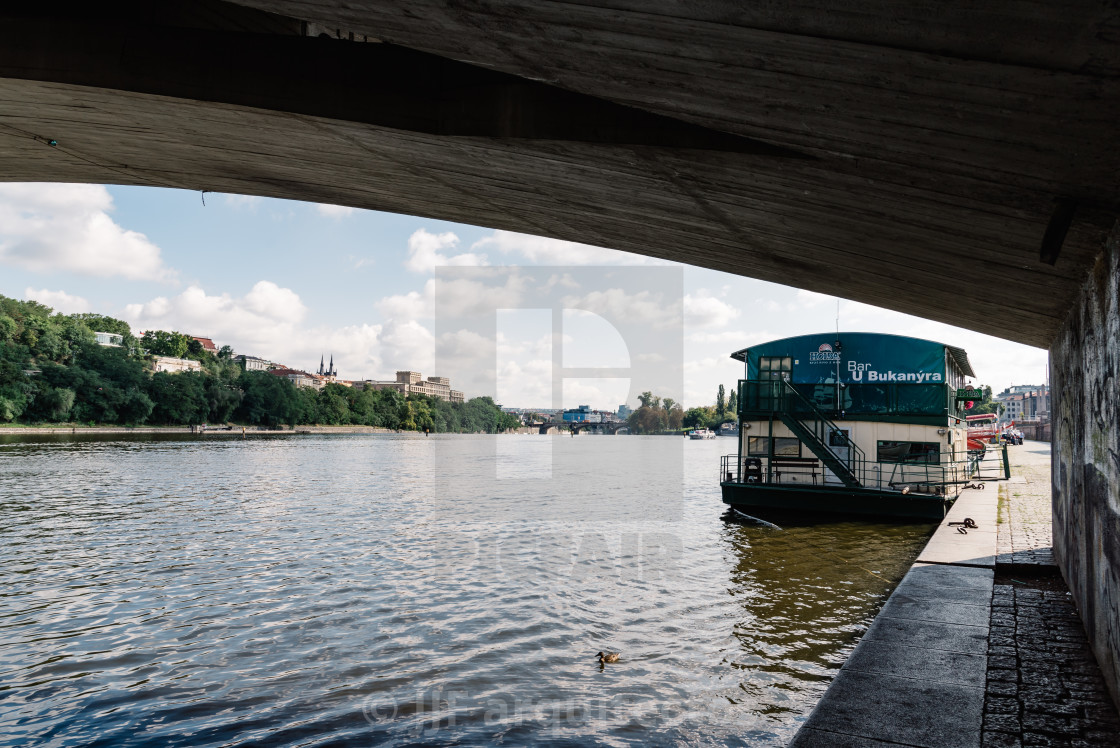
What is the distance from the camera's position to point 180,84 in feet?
22.0

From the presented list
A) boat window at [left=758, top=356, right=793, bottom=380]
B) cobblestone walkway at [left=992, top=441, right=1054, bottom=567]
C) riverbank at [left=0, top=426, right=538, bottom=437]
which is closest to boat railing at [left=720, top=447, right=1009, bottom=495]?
cobblestone walkway at [left=992, top=441, right=1054, bottom=567]

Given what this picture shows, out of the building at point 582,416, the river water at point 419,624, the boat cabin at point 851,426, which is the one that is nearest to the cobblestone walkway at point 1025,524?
the boat cabin at point 851,426

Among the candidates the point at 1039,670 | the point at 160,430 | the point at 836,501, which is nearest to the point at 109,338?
the point at 160,430

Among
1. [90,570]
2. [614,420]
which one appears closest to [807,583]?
[90,570]

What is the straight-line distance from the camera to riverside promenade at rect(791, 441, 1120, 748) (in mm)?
5617

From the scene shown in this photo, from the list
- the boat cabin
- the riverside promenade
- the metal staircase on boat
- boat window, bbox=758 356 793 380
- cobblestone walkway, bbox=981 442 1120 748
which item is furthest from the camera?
boat window, bbox=758 356 793 380

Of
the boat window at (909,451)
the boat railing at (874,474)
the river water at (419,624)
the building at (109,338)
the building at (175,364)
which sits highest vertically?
the building at (109,338)

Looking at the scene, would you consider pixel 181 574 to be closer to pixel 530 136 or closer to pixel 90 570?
pixel 90 570

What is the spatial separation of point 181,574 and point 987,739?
15119mm

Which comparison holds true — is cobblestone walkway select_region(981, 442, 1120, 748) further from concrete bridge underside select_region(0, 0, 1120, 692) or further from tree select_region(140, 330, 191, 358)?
tree select_region(140, 330, 191, 358)

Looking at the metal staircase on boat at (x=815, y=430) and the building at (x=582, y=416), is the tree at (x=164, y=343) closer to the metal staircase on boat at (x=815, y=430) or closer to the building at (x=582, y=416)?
the building at (x=582, y=416)

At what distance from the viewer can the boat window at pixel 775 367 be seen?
927 inches

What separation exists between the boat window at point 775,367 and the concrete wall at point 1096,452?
13820mm

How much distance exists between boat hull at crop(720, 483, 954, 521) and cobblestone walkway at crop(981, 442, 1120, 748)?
806 centimetres
